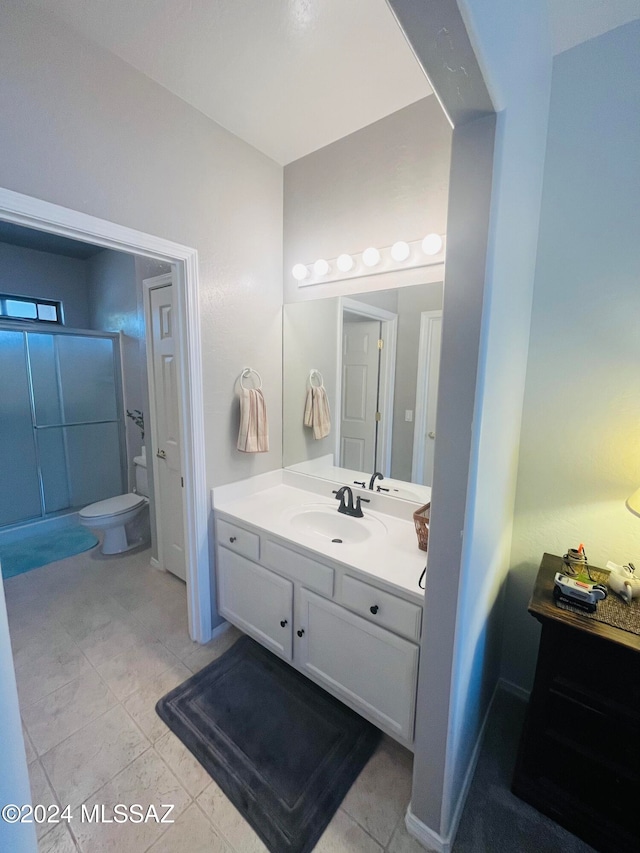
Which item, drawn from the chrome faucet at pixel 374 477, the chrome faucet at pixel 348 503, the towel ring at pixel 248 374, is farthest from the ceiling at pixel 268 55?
the chrome faucet at pixel 348 503

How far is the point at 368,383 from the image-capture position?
1.96 m

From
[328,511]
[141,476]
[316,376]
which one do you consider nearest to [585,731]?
[328,511]

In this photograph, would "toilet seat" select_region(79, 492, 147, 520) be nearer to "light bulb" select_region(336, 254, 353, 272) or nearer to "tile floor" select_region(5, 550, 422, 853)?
"tile floor" select_region(5, 550, 422, 853)

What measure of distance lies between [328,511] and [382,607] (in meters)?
0.67

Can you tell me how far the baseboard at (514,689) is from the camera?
171 cm

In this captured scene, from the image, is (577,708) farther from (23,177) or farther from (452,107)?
(23,177)

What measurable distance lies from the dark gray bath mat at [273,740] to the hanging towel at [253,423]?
3.70 ft

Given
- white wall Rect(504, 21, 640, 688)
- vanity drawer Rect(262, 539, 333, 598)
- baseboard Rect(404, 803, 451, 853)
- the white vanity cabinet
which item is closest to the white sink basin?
vanity drawer Rect(262, 539, 333, 598)

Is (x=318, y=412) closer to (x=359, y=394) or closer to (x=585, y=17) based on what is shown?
(x=359, y=394)

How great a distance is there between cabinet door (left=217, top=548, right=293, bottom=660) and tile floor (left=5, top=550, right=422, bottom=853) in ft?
0.93

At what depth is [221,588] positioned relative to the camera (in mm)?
2020

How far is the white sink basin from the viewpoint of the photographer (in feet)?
5.81

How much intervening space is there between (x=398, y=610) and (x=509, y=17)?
63.8 inches

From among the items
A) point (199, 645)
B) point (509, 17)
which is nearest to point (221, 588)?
point (199, 645)
